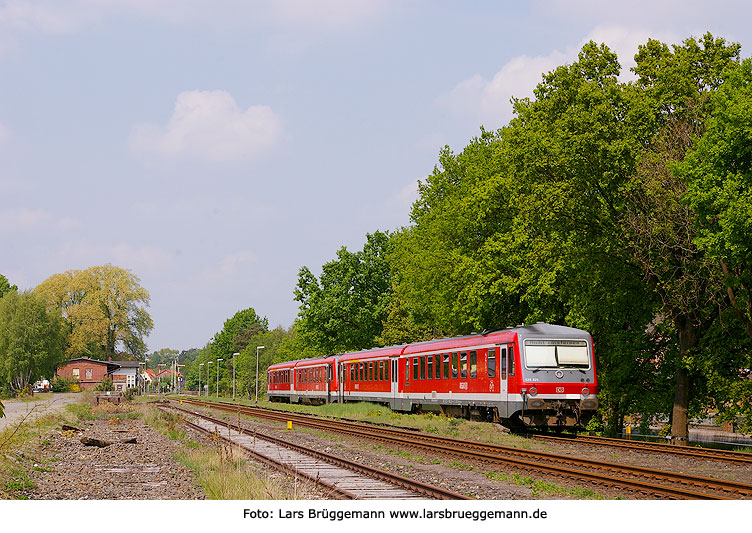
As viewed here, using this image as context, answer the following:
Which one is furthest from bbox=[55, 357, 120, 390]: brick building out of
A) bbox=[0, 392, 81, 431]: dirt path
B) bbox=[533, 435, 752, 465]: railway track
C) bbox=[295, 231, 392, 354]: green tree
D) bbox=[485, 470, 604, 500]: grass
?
bbox=[485, 470, 604, 500]: grass

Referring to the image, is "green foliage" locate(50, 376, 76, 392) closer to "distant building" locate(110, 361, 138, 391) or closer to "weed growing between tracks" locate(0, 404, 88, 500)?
"distant building" locate(110, 361, 138, 391)

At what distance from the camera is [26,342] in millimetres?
78625

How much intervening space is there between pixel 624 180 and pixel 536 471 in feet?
50.4

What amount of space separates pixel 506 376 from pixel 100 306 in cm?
8022

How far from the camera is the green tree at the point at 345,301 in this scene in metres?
67.2

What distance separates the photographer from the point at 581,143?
2792 cm

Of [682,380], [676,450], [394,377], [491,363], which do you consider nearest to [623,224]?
[682,380]

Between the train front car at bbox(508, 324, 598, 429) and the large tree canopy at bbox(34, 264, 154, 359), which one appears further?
the large tree canopy at bbox(34, 264, 154, 359)

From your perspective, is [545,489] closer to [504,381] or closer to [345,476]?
[345,476]

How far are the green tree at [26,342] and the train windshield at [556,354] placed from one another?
6520cm

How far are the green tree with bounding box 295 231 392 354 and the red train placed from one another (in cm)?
2938

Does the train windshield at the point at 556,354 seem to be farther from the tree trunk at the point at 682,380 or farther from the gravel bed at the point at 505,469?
the tree trunk at the point at 682,380

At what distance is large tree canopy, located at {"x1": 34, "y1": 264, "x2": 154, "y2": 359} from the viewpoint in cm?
9662

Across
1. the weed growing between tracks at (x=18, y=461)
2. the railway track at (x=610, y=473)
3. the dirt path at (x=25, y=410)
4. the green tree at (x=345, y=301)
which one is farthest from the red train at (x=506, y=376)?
the green tree at (x=345, y=301)
